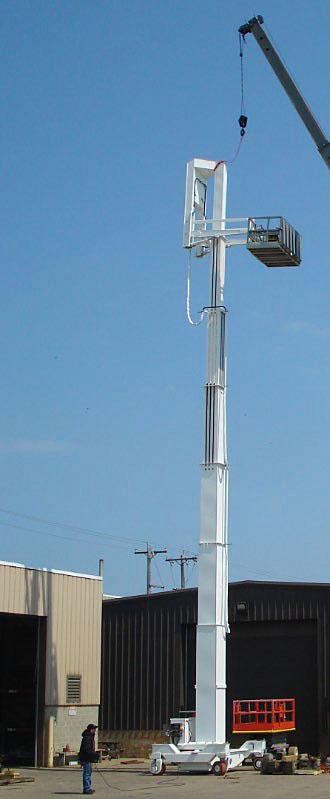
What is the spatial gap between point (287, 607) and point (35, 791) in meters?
13.5

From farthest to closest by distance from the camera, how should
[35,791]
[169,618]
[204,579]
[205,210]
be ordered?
[169,618] → [205,210] → [204,579] → [35,791]

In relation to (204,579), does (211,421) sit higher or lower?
higher

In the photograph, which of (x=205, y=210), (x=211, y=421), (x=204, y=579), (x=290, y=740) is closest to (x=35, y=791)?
(x=204, y=579)

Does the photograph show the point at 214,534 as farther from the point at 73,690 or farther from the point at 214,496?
the point at 73,690

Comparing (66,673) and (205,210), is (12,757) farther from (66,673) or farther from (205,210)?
(205,210)

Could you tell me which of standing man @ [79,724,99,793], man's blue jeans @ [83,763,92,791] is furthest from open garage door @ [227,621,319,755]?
man's blue jeans @ [83,763,92,791]

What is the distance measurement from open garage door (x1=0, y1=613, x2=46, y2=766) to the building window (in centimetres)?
104

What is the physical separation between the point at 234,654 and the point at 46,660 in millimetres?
8008

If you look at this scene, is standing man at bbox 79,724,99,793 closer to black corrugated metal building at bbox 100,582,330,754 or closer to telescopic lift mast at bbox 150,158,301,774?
telescopic lift mast at bbox 150,158,301,774

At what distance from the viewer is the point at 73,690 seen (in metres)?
34.1

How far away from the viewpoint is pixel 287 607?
1448 inches

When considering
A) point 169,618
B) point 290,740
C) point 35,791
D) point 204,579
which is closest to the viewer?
point 35,791

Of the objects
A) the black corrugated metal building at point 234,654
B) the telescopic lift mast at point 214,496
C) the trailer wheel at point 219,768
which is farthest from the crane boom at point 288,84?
the trailer wheel at point 219,768

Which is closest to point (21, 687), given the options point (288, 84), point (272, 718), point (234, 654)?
point (234, 654)
